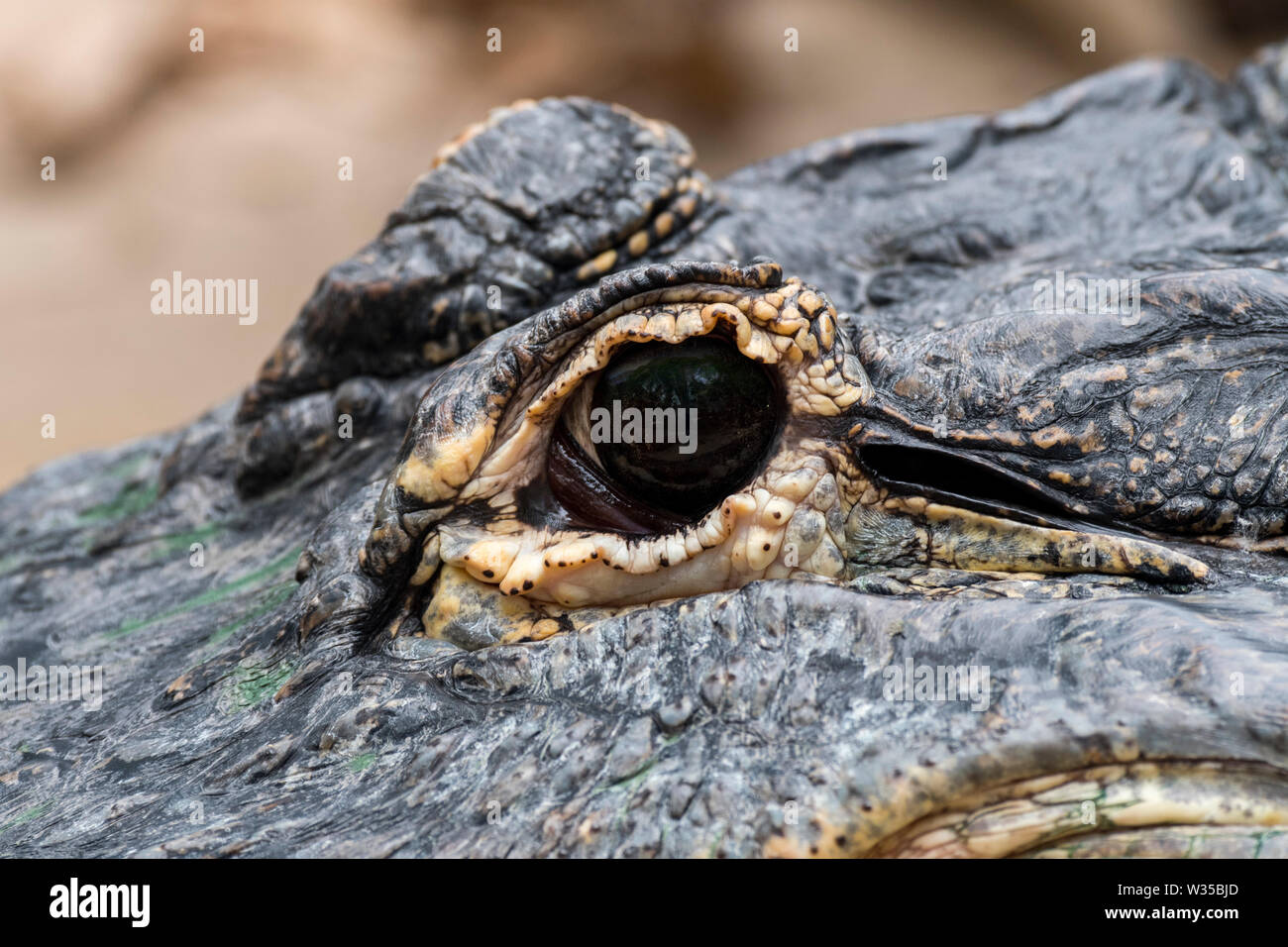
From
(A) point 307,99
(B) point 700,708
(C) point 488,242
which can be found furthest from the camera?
(A) point 307,99

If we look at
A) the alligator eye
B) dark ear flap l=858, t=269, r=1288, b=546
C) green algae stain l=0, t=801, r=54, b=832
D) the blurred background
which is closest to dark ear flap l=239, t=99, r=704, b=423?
the alligator eye

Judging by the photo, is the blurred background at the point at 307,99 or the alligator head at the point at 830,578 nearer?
the alligator head at the point at 830,578

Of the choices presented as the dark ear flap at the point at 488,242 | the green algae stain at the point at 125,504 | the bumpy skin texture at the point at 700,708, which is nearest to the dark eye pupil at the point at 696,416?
the bumpy skin texture at the point at 700,708

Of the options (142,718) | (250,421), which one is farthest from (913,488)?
(250,421)

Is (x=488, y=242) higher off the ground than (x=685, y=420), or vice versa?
(x=488, y=242)

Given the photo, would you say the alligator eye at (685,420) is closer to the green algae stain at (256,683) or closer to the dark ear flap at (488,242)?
the green algae stain at (256,683)

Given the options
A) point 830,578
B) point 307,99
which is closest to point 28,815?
point 830,578

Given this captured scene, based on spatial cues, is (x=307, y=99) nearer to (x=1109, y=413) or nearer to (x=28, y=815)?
(x=28, y=815)
